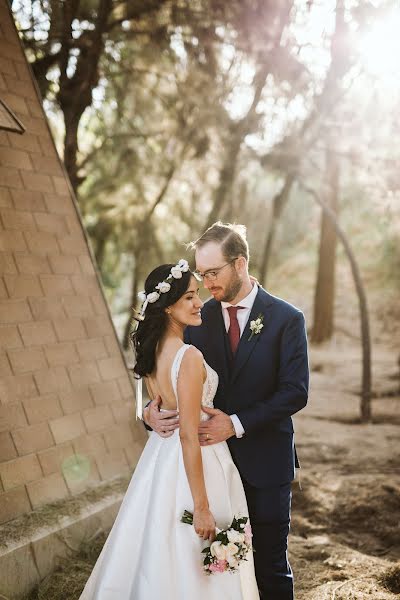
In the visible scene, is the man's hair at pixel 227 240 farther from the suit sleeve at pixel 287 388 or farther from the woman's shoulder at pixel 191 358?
the woman's shoulder at pixel 191 358

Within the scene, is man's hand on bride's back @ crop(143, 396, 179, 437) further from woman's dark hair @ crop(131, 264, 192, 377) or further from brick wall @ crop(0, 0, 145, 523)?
brick wall @ crop(0, 0, 145, 523)

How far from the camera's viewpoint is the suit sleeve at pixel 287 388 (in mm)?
2938

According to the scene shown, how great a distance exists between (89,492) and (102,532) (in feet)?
1.04

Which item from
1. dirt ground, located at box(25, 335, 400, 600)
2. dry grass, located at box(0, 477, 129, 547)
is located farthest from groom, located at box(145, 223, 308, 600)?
dry grass, located at box(0, 477, 129, 547)

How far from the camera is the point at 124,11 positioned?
7.76 meters

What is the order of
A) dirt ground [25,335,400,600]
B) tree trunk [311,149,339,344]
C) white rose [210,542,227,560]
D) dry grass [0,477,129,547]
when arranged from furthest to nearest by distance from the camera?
1. tree trunk [311,149,339,344]
2. dirt ground [25,335,400,600]
3. dry grass [0,477,129,547]
4. white rose [210,542,227,560]

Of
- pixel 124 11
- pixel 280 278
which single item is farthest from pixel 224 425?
pixel 280 278

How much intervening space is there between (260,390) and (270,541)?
0.82m

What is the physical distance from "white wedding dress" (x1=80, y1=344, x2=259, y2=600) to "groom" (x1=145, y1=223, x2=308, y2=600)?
0.16 m

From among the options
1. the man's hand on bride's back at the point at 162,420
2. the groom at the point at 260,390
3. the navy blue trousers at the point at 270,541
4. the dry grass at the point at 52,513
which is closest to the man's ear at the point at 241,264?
the groom at the point at 260,390

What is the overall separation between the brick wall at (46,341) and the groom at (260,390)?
1.49m

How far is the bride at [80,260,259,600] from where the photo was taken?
2623mm

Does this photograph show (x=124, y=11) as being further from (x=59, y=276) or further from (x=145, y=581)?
(x=145, y=581)

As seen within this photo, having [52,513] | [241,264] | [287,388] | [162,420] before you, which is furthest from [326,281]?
[162,420]
